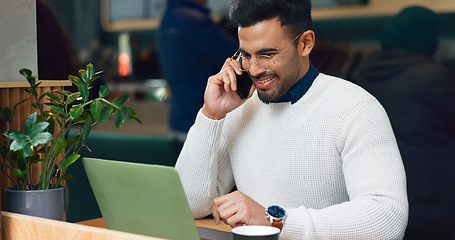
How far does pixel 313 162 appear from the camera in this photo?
1532 millimetres

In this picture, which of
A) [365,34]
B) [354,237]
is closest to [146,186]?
[354,237]

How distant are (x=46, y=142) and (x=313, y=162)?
0.71 meters

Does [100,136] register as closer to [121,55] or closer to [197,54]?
[121,55]

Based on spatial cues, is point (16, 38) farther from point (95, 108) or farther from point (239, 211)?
point (239, 211)

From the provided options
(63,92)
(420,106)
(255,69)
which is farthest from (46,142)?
(420,106)

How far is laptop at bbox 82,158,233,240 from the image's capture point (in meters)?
1.03

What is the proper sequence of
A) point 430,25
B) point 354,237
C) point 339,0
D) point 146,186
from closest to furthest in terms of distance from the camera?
point 146,186
point 354,237
point 430,25
point 339,0

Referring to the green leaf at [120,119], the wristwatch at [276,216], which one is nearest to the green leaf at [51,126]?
the green leaf at [120,119]

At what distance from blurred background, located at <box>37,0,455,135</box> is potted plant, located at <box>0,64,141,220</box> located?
52.3 inches

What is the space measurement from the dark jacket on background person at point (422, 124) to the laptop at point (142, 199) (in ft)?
4.13

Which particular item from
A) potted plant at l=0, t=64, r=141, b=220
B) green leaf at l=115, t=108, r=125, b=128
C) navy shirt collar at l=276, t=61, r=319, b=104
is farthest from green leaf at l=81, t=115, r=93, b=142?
navy shirt collar at l=276, t=61, r=319, b=104

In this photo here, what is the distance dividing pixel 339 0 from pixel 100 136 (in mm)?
1501

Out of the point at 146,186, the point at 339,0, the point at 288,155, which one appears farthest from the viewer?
the point at 339,0

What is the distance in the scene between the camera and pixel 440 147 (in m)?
2.20
